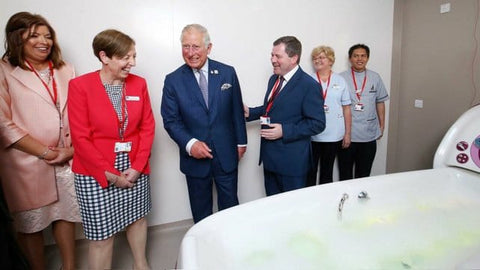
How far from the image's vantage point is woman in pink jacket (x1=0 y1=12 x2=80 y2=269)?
5.13ft

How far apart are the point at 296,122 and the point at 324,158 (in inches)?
34.7

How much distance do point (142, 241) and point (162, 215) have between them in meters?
0.69

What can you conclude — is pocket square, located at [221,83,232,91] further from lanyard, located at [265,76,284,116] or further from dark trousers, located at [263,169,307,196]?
dark trousers, located at [263,169,307,196]

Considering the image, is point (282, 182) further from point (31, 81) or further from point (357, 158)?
point (31, 81)

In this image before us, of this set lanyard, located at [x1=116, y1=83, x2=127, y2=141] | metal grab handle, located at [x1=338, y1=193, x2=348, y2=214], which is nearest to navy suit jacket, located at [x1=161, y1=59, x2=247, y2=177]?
lanyard, located at [x1=116, y1=83, x2=127, y2=141]

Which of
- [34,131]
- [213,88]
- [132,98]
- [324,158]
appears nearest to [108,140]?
[132,98]

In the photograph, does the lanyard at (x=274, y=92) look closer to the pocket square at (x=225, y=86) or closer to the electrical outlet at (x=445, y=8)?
the pocket square at (x=225, y=86)

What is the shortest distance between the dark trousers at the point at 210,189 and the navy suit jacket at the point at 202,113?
1.9 inches

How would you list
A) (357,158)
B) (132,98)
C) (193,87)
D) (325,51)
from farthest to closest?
(357,158) < (325,51) < (193,87) < (132,98)

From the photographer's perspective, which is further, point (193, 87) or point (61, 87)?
point (193, 87)

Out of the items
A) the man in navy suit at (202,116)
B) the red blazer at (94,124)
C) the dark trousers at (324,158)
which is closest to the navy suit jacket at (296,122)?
the man in navy suit at (202,116)

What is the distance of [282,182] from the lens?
6.63ft

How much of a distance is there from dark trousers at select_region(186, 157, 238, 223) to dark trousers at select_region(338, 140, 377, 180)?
1.34 meters

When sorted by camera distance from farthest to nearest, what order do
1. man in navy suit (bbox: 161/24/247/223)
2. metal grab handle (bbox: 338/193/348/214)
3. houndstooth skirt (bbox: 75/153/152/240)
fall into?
man in navy suit (bbox: 161/24/247/223) → houndstooth skirt (bbox: 75/153/152/240) → metal grab handle (bbox: 338/193/348/214)
